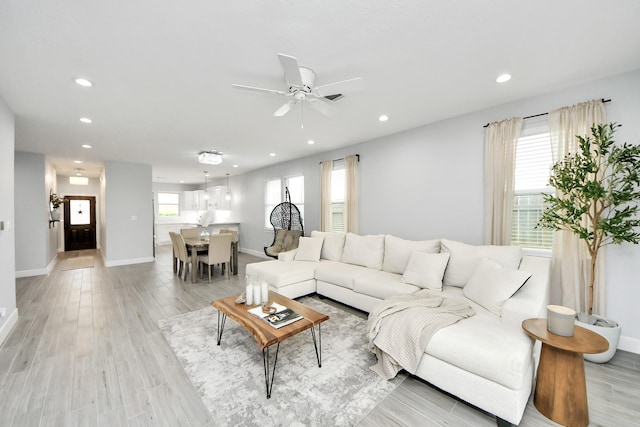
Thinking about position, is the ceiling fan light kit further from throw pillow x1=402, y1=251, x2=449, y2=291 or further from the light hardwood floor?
Answer: throw pillow x1=402, y1=251, x2=449, y2=291

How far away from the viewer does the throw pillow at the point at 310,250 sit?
455cm

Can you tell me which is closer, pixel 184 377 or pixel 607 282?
pixel 184 377

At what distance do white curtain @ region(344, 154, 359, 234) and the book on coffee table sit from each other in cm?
282

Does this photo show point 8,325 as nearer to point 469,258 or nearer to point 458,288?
point 458,288

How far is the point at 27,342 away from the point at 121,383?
1.60 metres

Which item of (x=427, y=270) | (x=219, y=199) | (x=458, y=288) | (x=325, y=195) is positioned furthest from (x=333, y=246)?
(x=219, y=199)

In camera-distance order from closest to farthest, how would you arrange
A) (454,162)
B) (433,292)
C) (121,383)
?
(121,383) → (433,292) → (454,162)

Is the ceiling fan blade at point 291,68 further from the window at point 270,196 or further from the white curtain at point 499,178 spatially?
the window at point 270,196

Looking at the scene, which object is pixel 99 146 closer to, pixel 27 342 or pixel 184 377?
pixel 27 342

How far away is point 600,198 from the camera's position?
8.11 ft

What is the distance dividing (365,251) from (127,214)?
6.44 meters

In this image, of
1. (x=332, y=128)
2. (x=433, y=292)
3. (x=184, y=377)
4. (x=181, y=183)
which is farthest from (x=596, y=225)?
(x=181, y=183)

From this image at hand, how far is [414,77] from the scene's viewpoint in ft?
8.47

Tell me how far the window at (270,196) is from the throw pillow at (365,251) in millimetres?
3452
